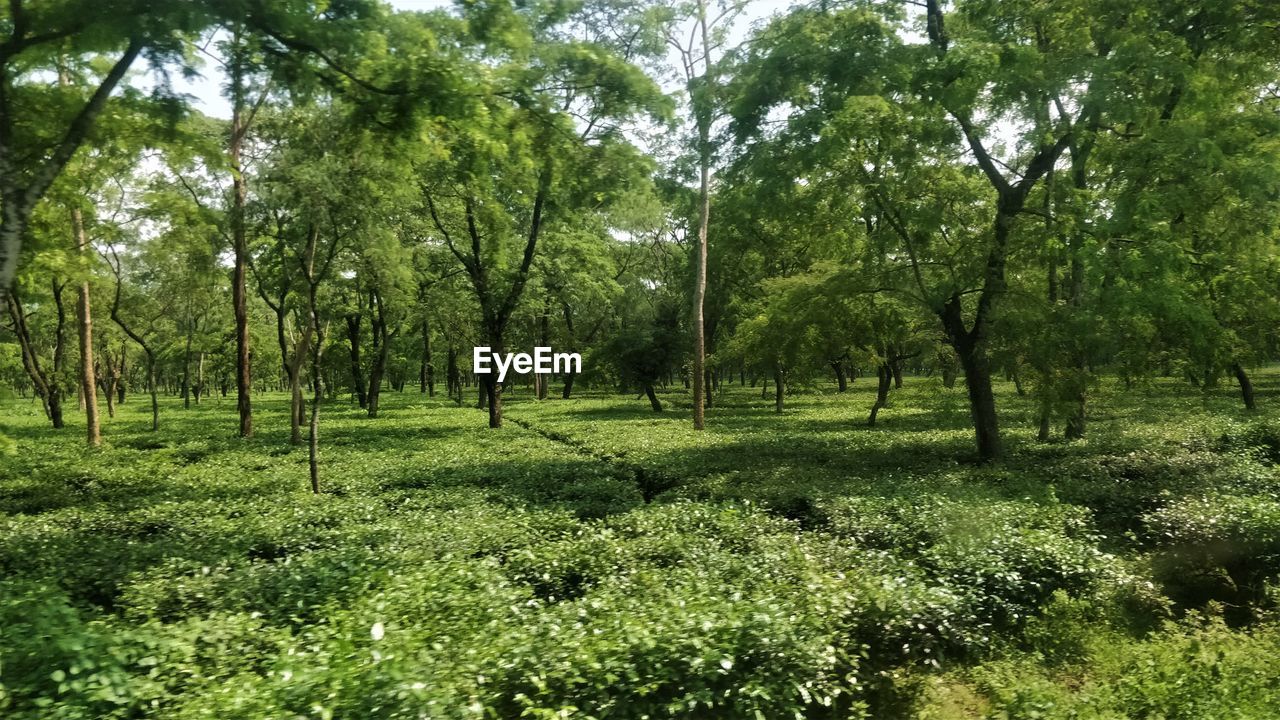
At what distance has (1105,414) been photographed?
957 inches

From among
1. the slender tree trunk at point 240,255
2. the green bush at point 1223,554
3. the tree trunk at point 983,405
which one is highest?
the slender tree trunk at point 240,255

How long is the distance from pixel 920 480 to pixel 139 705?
11.8 m

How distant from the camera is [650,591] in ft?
20.8

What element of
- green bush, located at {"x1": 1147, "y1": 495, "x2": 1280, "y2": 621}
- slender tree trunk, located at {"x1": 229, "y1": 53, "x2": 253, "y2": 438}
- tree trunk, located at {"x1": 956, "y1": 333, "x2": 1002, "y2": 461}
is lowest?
green bush, located at {"x1": 1147, "y1": 495, "x2": 1280, "y2": 621}

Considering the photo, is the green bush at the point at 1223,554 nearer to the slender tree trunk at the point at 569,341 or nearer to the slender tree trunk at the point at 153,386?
the slender tree trunk at the point at 153,386

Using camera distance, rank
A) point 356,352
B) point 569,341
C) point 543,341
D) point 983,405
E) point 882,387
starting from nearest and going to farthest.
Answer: point 983,405
point 882,387
point 356,352
point 569,341
point 543,341

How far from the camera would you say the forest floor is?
178 inches

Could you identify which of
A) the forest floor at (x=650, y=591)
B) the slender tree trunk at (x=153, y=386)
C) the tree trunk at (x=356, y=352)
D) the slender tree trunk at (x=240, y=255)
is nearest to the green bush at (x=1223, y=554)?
the forest floor at (x=650, y=591)

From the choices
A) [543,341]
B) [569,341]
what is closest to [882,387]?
[569,341]

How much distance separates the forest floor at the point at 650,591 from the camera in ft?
14.8

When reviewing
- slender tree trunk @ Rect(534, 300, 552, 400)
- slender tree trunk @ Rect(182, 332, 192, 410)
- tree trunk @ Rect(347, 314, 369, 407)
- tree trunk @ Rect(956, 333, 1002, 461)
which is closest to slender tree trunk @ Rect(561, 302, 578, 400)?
slender tree trunk @ Rect(534, 300, 552, 400)

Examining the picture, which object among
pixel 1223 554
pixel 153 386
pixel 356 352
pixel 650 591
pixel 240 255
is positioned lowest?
pixel 1223 554

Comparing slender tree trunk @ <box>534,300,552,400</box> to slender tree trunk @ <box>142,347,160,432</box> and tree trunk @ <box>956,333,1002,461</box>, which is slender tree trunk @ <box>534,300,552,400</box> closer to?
slender tree trunk @ <box>142,347,160,432</box>

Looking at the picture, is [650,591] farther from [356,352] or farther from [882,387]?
[356,352]
